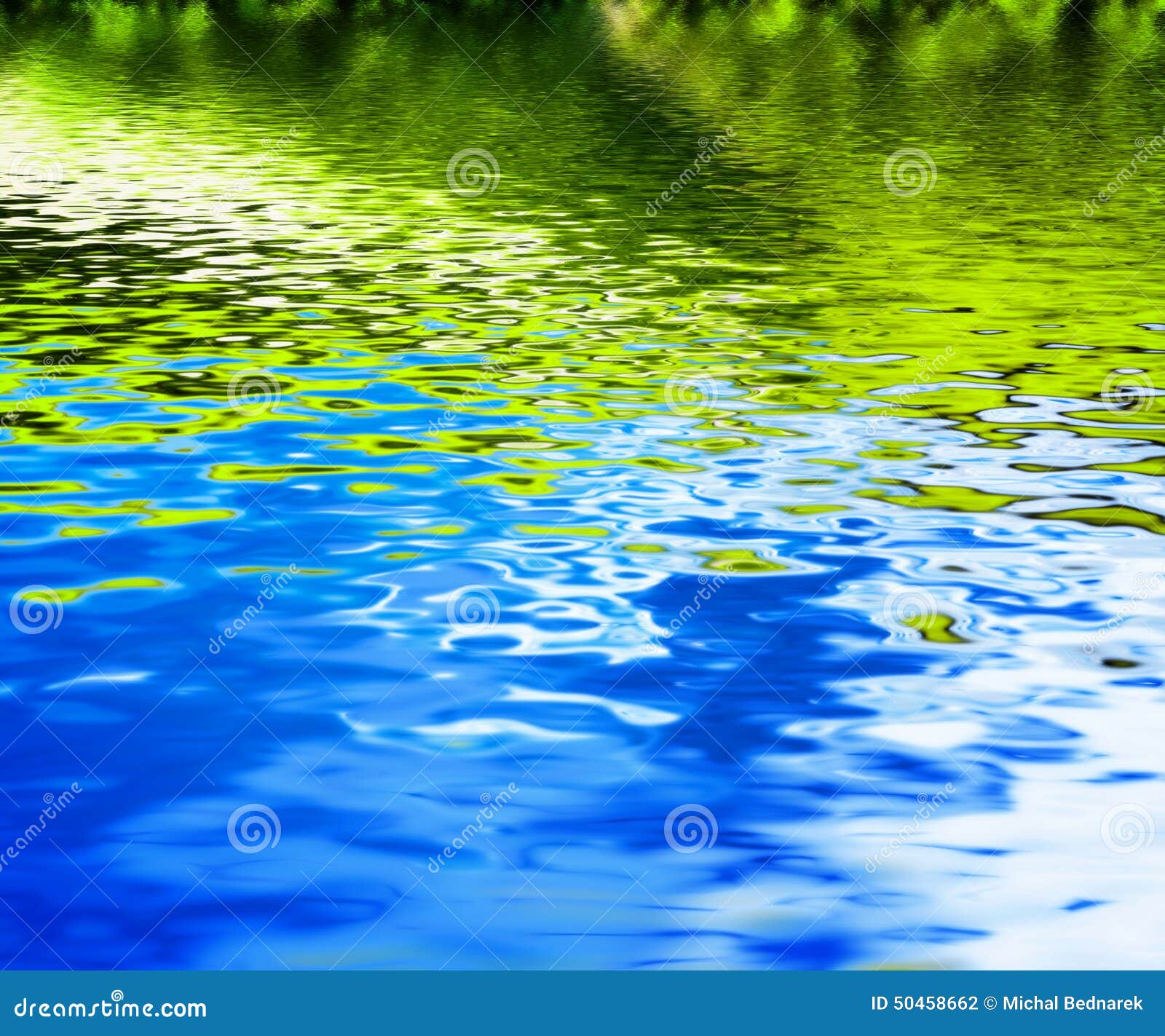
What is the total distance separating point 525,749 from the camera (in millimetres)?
6254

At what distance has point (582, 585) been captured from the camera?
25.3 feet

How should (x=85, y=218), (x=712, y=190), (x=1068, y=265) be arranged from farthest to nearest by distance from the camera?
(x=712, y=190), (x=85, y=218), (x=1068, y=265)

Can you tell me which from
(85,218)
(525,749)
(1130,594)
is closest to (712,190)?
(85,218)

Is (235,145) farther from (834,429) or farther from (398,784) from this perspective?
(398,784)

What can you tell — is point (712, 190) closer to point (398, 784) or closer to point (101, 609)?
point (101, 609)

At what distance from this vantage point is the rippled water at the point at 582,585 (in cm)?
532

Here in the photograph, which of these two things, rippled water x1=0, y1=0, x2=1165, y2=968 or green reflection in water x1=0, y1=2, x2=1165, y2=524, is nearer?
rippled water x1=0, y1=0, x2=1165, y2=968

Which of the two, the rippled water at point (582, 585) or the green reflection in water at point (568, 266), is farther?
the green reflection in water at point (568, 266)

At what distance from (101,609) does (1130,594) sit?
Result: 15.4 feet

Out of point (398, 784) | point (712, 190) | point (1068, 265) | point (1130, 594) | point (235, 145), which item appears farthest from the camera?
point (235, 145)

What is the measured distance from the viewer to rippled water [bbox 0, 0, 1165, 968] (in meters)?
5.32

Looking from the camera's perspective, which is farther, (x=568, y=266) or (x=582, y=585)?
(x=568, y=266)

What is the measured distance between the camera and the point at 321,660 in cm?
701

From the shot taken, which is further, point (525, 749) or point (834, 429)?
point (834, 429)
